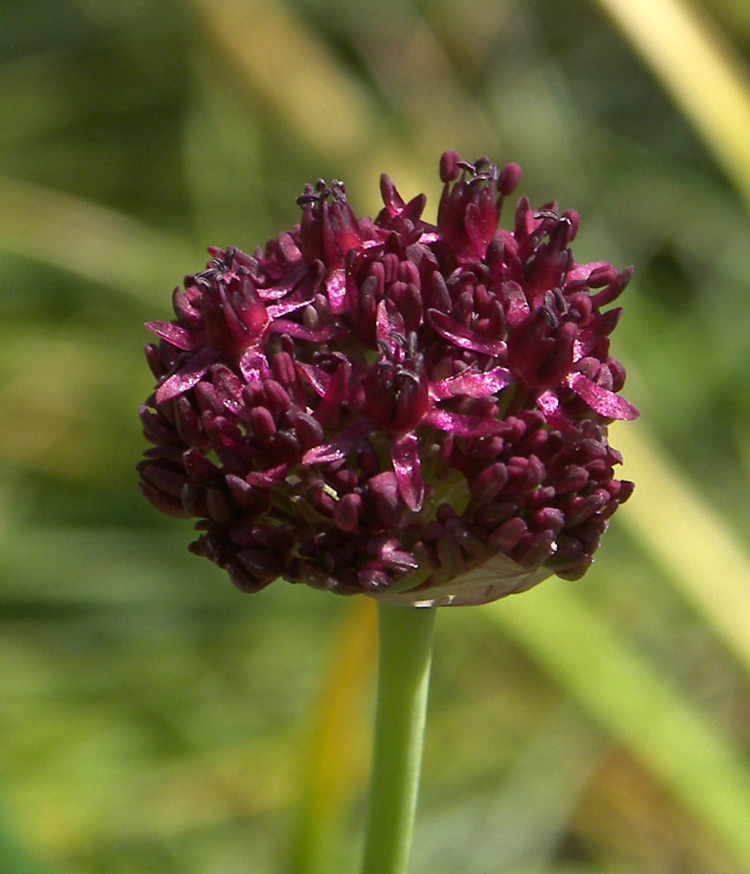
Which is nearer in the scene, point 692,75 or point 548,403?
point 548,403

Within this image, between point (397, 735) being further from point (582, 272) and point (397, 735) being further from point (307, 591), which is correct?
point (307, 591)

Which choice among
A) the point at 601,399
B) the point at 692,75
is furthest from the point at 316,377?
the point at 692,75

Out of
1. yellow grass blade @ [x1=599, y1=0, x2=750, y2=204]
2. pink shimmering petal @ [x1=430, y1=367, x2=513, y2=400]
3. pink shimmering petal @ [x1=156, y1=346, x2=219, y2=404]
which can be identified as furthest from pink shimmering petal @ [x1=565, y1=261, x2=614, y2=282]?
yellow grass blade @ [x1=599, y1=0, x2=750, y2=204]

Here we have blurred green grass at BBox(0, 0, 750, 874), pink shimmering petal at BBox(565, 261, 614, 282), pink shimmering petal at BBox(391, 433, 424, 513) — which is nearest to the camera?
pink shimmering petal at BBox(391, 433, 424, 513)

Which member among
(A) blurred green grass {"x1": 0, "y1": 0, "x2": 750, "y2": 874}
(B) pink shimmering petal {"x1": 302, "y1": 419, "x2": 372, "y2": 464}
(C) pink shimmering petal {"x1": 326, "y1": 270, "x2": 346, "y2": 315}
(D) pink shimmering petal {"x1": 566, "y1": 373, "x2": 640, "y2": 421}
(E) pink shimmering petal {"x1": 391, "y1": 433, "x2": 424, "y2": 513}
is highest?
(D) pink shimmering petal {"x1": 566, "y1": 373, "x2": 640, "y2": 421}

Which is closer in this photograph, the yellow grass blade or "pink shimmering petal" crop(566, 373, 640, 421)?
"pink shimmering petal" crop(566, 373, 640, 421)

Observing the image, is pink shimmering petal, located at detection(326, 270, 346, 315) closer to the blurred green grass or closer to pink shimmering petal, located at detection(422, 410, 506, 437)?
pink shimmering petal, located at detection(422, 410, 506, 437)

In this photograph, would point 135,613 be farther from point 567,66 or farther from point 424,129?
point 567,66
